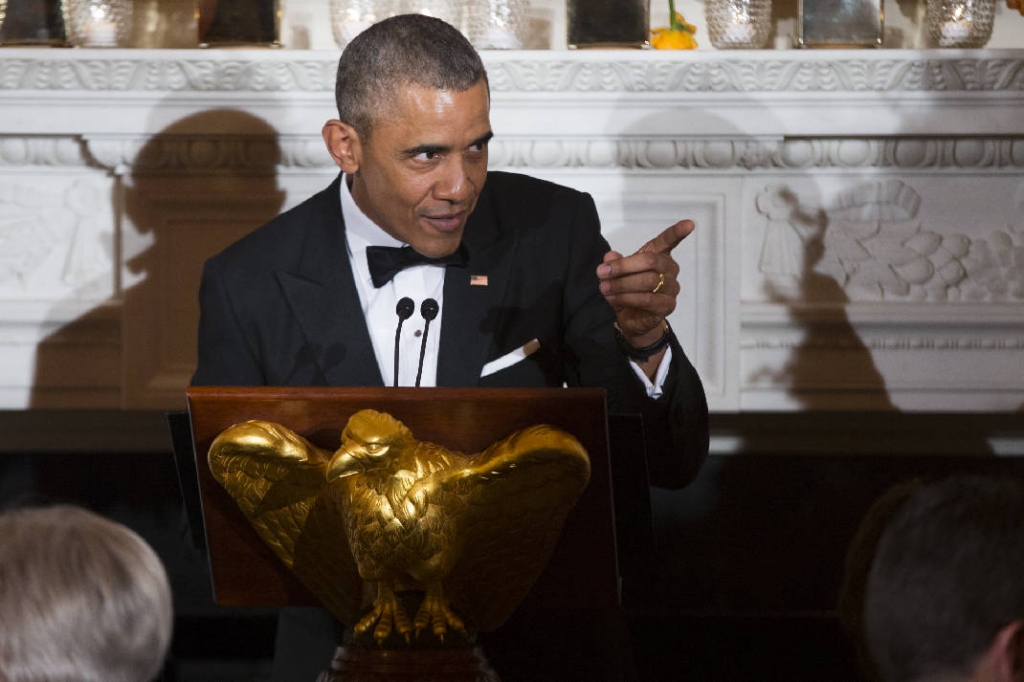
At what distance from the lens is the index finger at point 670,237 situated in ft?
4.98

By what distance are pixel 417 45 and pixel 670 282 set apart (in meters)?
0.52

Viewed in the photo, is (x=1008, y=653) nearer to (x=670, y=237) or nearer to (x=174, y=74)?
(x=670, y=237)

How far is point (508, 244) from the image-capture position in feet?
6.42

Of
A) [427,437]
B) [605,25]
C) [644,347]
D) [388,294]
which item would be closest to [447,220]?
[388,294]

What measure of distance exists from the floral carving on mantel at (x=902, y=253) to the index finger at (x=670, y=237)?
3.64 ft

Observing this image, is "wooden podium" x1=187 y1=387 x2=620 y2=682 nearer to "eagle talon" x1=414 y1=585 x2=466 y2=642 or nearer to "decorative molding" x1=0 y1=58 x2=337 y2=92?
"eagle talon" x1=414 y1=585 x2=466 y2=642

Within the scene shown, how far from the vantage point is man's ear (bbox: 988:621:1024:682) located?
1.05 m

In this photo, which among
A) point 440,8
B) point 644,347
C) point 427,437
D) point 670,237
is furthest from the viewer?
point 440,8

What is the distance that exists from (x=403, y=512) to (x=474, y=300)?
0.66 meters

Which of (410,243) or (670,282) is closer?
(670,282)

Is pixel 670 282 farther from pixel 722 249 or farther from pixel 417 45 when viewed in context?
pixel 722 249

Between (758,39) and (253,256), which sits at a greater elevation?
(758,39)

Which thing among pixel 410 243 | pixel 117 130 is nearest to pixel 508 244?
pixel 410 243

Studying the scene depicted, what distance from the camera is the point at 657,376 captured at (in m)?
1.73
